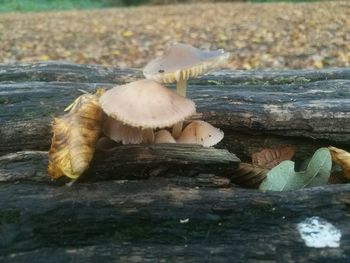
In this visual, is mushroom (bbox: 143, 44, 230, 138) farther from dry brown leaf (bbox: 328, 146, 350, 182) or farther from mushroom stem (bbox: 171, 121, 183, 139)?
dry brown leaf (bbox: 328, 146, 350, 182)

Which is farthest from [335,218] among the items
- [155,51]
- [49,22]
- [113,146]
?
[49,22]

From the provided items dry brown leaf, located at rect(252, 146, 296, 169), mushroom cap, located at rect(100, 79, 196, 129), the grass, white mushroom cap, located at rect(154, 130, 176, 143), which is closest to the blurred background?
the grass

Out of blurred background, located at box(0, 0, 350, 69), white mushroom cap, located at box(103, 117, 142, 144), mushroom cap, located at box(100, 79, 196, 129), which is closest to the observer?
mushroom cap, located at box(100, 79, 196, 129)

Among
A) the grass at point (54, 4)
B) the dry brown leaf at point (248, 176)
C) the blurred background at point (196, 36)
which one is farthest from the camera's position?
the grass at point (54, 4)

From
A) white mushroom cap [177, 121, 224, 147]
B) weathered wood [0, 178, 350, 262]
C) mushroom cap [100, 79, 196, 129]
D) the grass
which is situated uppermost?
the grass

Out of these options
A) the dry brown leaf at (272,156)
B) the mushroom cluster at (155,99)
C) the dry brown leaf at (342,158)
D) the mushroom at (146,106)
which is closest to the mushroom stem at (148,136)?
the mushroom cluster at (155,99)

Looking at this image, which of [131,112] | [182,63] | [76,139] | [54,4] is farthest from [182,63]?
[54,4]

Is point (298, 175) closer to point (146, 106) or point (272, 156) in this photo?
point (272, 156)

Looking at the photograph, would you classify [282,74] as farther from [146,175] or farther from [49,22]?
[49,22]

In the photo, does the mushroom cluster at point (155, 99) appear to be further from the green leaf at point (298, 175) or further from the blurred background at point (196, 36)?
the blurred background at point (196, 36)
